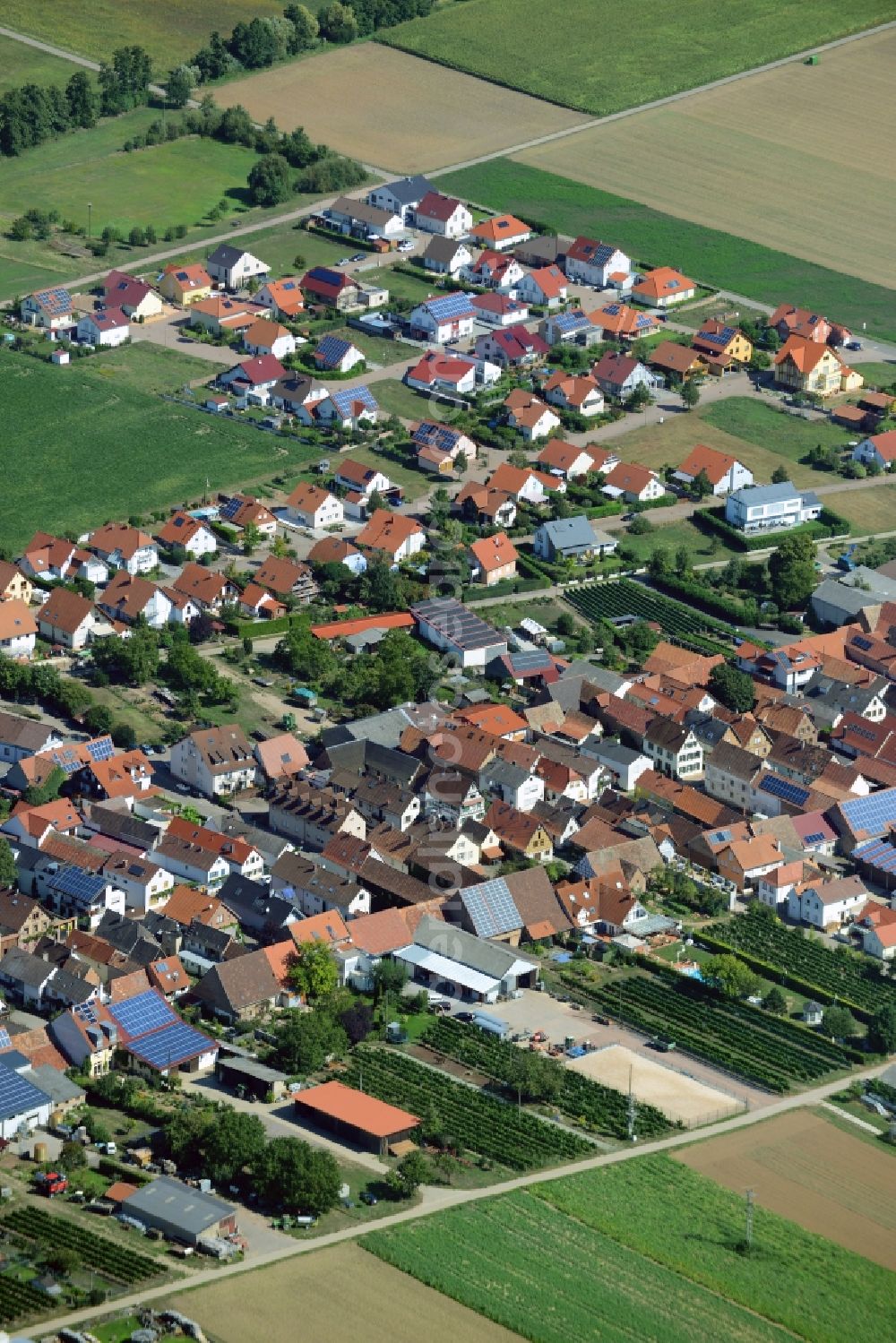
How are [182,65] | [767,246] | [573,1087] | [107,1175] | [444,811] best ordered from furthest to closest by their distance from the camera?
[182,65]
[767,246]
[444,811]
[573,1087]
[107,1175]

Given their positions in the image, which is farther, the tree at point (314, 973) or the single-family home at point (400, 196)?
the single-family home at point (400, 196)

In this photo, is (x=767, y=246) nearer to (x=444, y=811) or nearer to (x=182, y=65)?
(x=182, y=65)

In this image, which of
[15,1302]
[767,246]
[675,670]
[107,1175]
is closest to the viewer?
[15,1302]

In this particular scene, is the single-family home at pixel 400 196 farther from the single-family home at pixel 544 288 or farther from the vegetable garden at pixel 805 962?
the vegetable garden at pixel 805 962

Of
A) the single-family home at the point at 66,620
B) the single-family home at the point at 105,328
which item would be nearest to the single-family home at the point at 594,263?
the single-family home at the point at 105,328

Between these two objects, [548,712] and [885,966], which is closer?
[885,966]

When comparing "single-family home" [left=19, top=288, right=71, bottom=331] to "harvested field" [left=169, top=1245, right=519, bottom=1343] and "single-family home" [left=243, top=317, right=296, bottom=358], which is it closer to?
"single-family home" [left=243, top=317, right=296, bottom=358]

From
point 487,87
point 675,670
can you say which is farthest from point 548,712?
point 487,87
